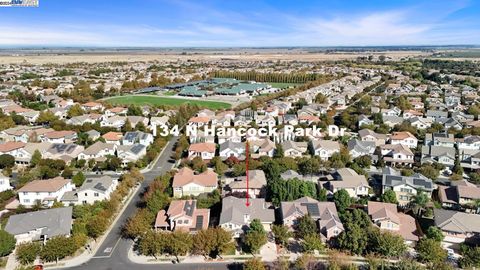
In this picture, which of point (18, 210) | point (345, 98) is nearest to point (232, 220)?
point (18, 210)

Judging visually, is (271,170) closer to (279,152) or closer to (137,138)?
(279,152)

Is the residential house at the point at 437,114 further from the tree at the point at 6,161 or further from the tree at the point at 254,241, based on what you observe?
the tree at the point at 6,161

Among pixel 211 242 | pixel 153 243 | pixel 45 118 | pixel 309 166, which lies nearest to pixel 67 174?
pixel 153 243

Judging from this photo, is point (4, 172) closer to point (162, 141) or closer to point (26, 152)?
point (26, 152)

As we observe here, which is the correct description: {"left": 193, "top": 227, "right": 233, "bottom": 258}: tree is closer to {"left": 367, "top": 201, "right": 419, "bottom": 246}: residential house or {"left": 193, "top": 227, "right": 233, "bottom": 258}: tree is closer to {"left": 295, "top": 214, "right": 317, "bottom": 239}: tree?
{"left": 295, "top": 214, "right": 317, "bottom": 239}: tree

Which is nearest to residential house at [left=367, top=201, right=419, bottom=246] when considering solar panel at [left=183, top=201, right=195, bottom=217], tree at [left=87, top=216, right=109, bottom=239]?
solar panel at [left=183, top=201, right=195, bottom=217]

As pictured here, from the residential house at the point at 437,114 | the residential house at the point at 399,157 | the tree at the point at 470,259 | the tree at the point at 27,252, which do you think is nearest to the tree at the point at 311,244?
the tree at the point at 470,259

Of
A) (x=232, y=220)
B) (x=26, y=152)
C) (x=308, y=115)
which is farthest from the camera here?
(x=308, y=115)
